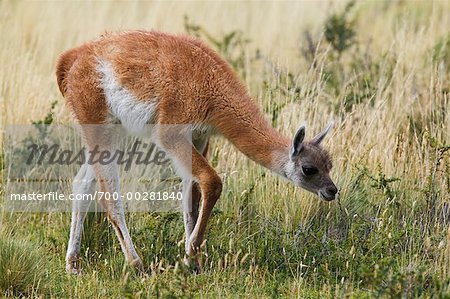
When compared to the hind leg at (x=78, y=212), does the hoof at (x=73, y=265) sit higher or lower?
lower

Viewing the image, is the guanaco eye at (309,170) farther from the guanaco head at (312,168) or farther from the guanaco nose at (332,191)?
the guanaco nose at (332,191)

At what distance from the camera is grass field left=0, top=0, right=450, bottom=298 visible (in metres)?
6.78

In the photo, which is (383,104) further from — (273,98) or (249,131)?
(249,131)

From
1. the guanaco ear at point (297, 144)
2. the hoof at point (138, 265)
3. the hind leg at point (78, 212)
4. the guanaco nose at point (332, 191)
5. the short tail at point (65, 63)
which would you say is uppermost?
the short tail at point (65, 63)

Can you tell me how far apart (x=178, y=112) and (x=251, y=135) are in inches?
25.1

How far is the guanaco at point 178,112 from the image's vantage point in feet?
23.8

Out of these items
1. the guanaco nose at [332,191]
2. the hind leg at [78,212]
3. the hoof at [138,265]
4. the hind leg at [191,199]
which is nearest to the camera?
the guanaco nose at [332,191]

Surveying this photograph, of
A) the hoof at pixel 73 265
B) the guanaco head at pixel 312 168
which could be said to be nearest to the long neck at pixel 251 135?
the guanaco head at pixel 312 168

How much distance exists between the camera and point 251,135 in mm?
7344

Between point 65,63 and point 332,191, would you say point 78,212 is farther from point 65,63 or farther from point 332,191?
point 332,191

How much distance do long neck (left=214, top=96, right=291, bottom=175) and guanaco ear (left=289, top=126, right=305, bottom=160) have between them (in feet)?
0.36

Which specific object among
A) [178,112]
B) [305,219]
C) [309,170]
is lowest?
[305,219]

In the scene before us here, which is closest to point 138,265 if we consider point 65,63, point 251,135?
point 251,135

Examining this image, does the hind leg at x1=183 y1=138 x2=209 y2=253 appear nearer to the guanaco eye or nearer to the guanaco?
the guanaco
